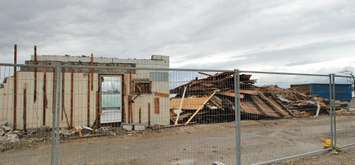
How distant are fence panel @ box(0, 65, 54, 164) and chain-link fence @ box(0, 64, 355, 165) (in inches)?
1.5

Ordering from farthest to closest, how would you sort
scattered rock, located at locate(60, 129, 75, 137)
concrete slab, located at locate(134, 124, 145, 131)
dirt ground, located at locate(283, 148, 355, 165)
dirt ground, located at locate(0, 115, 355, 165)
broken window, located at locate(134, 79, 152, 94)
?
1. broken window, located at locate(134, 79, 152, 94)
2. concrete slab, located at locate(134, 124, 145, 131)
3. scattered rock, located at locate(60, 129, 75, 137)
4. dirt ground, located at locate(0, 115, 355, 165)
5. dirt ground, located at locate(283, 148, 355, 165)

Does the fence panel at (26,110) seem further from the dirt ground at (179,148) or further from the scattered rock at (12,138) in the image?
the dirt ground at (179,148)

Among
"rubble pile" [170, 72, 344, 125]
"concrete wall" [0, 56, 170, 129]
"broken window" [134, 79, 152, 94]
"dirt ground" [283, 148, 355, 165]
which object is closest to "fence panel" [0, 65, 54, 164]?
"concrete wall" [0, 56, 170, 129]

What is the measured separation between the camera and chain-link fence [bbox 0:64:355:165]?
27.4 feet

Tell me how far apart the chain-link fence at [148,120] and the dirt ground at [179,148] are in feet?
0.10

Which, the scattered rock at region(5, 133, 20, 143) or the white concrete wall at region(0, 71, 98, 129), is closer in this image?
the scattered rock at region(5, 133, 20, 143)

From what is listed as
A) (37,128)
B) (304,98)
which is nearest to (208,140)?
(37,128)

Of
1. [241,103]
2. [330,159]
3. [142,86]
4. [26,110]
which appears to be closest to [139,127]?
[142,86]

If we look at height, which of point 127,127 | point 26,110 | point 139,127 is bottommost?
point 139,127

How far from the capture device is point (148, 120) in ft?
44.3

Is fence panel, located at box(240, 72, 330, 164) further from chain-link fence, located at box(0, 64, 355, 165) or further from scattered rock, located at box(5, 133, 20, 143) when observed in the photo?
scattered rock, located at box(5, 133, 20, 143)

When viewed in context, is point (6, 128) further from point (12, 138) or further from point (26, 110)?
point (26, 110)

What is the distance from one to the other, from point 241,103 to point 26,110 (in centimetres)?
1029

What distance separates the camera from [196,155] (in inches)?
326
